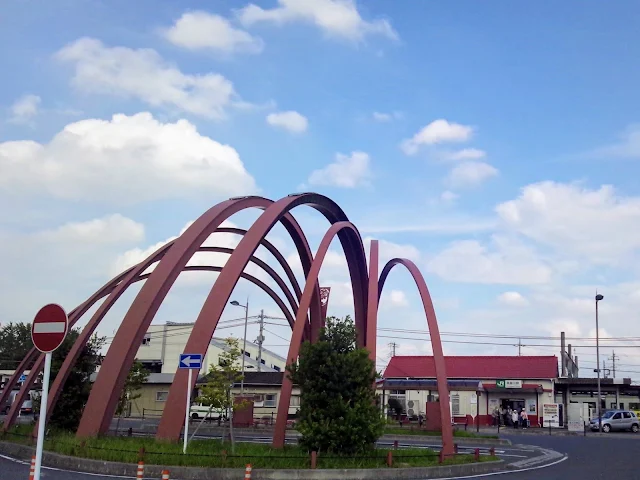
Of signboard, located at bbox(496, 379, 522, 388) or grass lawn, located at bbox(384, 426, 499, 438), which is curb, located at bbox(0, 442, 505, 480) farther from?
signboard, located at bbox(496, 379, 522, 388)

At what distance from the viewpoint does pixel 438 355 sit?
24391mm

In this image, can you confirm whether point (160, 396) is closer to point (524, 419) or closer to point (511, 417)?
A: point (511, 417)

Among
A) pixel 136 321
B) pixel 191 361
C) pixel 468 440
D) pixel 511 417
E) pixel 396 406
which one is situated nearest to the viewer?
A: pixel 191 361

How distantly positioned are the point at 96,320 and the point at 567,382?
41.7 meters

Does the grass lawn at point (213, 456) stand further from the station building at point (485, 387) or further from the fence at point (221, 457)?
the station building at point (485, 387)

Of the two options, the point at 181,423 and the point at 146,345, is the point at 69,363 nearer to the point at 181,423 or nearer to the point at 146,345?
the point at 181,423

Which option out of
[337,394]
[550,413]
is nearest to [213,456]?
[337,394]

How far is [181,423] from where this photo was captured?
19625mm

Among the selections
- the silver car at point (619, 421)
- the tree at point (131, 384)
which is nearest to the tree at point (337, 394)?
the tree at point (131, 384)

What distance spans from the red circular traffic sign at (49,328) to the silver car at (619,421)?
4583cm

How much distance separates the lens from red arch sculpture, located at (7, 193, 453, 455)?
1995 centimetres

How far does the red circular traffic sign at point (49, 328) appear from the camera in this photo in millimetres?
9055


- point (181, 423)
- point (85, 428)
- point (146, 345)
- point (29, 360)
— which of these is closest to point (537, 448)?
point (181, 423)

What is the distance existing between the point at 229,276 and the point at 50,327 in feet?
41.0
